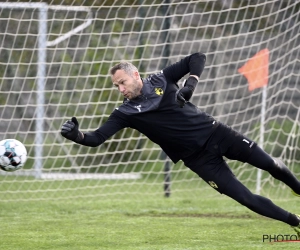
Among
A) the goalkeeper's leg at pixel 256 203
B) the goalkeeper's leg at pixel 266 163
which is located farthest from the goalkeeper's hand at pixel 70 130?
the goalkeeper's leg at pixel 266 163

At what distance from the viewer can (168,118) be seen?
648cm

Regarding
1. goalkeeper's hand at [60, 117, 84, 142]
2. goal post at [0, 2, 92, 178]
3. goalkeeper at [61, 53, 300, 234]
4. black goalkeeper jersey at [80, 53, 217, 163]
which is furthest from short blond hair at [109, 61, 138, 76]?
goal post at [0, 2, 92, 178]

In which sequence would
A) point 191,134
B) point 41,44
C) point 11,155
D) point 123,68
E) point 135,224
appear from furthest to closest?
1. point 41,44
2. point 135,224
3. point 11,155
4. point 191,134
5. point 123,68

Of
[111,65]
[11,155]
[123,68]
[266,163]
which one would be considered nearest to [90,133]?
[123,68]

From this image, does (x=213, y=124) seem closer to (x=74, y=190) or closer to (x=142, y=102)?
(x=142, y=102)

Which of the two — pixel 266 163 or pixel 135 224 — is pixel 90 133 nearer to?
pixel 266 163

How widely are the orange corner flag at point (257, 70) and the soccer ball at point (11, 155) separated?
4270 mm

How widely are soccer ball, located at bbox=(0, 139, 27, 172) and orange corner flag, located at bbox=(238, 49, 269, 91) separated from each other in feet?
14.0

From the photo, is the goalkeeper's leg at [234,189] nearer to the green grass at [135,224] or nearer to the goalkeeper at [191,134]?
the goalkeeper at [191,134]

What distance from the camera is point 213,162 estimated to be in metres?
6.50

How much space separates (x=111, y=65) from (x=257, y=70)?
82.5 inches

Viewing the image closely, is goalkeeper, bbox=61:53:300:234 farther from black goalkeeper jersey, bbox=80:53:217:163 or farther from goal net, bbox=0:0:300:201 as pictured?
goal net, bbox=0:0:300:201

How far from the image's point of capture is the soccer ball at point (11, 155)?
22.1 feet

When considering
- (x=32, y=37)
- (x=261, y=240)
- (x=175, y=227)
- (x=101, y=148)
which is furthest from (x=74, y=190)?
(x=261, y=240)
